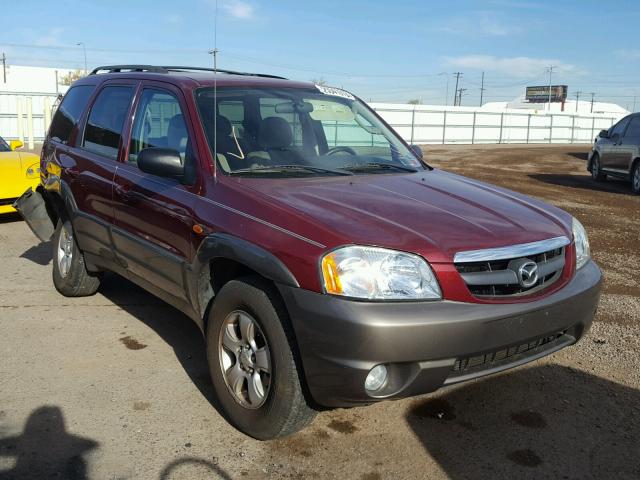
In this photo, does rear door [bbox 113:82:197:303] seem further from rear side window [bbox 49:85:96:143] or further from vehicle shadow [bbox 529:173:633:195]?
vehicle shadow [bbox 529:173:633:195]

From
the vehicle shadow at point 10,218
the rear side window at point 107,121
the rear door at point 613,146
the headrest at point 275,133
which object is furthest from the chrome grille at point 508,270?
the rear door at point 613,146

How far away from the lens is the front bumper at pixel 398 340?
8.75 feet

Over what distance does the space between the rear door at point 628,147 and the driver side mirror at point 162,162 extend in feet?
40.8

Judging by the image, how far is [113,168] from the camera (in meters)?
4.41

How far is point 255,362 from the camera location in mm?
3133

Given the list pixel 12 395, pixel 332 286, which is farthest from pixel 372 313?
pixel 12 395

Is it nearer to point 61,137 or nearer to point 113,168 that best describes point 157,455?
point 113,168

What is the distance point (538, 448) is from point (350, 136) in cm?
228

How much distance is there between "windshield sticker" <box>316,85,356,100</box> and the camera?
4.68 meters

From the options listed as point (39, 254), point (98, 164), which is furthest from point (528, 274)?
point (39, 254)

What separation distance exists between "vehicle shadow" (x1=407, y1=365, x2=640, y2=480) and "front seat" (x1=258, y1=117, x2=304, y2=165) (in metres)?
1.63

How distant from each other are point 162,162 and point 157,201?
0.36m

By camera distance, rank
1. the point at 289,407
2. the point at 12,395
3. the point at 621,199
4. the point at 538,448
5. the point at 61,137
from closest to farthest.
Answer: the point at 289,407 → the point at 538,448 → the point at 12,395 → the point at 61,137 → the point at 621,199

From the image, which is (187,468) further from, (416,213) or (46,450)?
(416,213)
